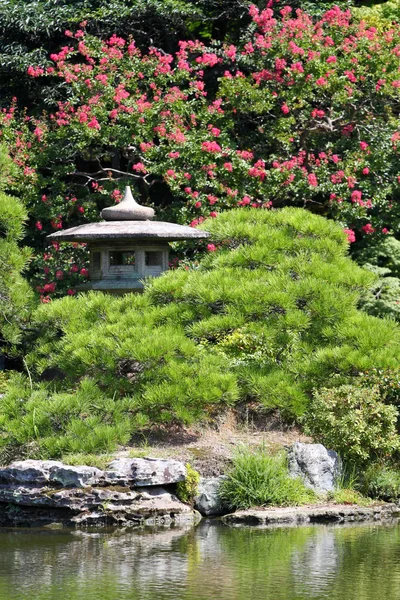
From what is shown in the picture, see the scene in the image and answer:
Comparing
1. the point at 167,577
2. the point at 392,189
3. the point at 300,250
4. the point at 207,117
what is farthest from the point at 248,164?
the point at 167,577

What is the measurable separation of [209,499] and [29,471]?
5.24 ft

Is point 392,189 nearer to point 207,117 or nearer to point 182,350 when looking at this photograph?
point 207,117

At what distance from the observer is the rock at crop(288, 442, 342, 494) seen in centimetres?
972

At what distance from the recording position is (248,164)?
49.4 feet

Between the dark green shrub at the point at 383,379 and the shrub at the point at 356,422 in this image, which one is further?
the dark green shrub at the point at 383,379

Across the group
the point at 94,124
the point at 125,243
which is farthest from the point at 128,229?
the point at 94,124

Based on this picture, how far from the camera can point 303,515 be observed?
9164 mm

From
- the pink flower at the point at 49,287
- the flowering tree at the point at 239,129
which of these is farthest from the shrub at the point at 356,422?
the pink flower at the point at 49,287

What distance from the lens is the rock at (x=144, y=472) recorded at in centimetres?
924

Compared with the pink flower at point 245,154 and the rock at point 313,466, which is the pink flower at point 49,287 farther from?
the rock at point 313,466

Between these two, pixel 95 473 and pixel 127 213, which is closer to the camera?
pixel 95 473

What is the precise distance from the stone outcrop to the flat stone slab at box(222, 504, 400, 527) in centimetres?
47

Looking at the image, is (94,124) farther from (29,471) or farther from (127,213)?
(29,471)

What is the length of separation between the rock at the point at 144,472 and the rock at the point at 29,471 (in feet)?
1.54
